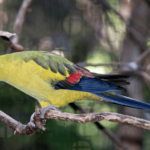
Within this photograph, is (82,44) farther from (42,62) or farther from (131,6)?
(42,62)

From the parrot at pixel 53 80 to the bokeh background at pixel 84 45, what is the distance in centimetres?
33

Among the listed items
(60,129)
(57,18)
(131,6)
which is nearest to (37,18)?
(57,18)

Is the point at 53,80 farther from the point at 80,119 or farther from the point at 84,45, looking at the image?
the point at 84,45

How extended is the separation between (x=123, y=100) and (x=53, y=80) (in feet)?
1.09

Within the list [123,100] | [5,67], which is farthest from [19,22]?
[123,100]

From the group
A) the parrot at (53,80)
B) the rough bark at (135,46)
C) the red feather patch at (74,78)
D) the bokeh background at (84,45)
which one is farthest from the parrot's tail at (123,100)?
the rough bark at (135,46)

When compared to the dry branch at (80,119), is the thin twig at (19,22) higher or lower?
higher

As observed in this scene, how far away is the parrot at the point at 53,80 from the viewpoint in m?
0.80

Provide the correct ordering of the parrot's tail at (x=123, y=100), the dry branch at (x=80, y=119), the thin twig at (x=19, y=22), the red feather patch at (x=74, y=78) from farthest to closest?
the thin twig at (x=19, y=22) → the red feather patch at (x=74, y=78) → the parrot's tail at (x=123, y=100) → the dry branch at (x=80, y=119)

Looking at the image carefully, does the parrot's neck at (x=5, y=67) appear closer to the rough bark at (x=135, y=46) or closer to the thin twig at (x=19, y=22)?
the thin twig at (x=19, y=22)

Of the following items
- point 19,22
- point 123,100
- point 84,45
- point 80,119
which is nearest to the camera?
point 80,119

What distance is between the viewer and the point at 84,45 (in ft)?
4.26

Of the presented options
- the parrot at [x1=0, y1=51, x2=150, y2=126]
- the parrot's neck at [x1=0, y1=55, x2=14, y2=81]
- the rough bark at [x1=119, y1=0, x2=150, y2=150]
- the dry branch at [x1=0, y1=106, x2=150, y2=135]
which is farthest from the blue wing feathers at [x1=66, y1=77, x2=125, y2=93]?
the rough bark at [x1=119, y1=0, x2=150, y2=150]

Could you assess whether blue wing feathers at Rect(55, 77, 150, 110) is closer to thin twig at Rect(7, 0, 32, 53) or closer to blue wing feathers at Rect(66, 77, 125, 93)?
blue wing feathers at Rect(66, 77, 125, 93)
